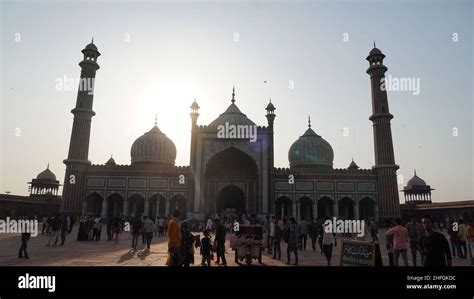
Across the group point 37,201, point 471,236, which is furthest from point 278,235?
point 37,201

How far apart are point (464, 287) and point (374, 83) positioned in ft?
99.2

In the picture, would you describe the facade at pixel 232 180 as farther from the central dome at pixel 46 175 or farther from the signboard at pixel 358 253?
the signboard at pixel 358 253

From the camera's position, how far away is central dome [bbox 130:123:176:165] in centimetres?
3681

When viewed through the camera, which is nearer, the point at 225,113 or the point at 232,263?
the point at 232,263

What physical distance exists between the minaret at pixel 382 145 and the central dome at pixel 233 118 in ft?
39.5

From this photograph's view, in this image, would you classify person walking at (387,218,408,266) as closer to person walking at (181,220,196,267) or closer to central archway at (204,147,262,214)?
person walking at (181,220,196,267)

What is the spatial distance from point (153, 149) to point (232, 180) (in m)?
10.7

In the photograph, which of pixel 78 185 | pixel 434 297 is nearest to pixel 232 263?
pixel 434 297

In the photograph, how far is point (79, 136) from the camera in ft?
103

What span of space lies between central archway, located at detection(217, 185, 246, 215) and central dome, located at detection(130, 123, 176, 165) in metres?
8.88

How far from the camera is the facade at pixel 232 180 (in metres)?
30.3

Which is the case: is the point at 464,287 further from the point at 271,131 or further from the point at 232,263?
the point at 271,131

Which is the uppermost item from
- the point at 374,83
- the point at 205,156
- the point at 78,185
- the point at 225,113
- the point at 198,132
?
the point at 374,83

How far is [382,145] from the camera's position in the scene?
31.1 meters
